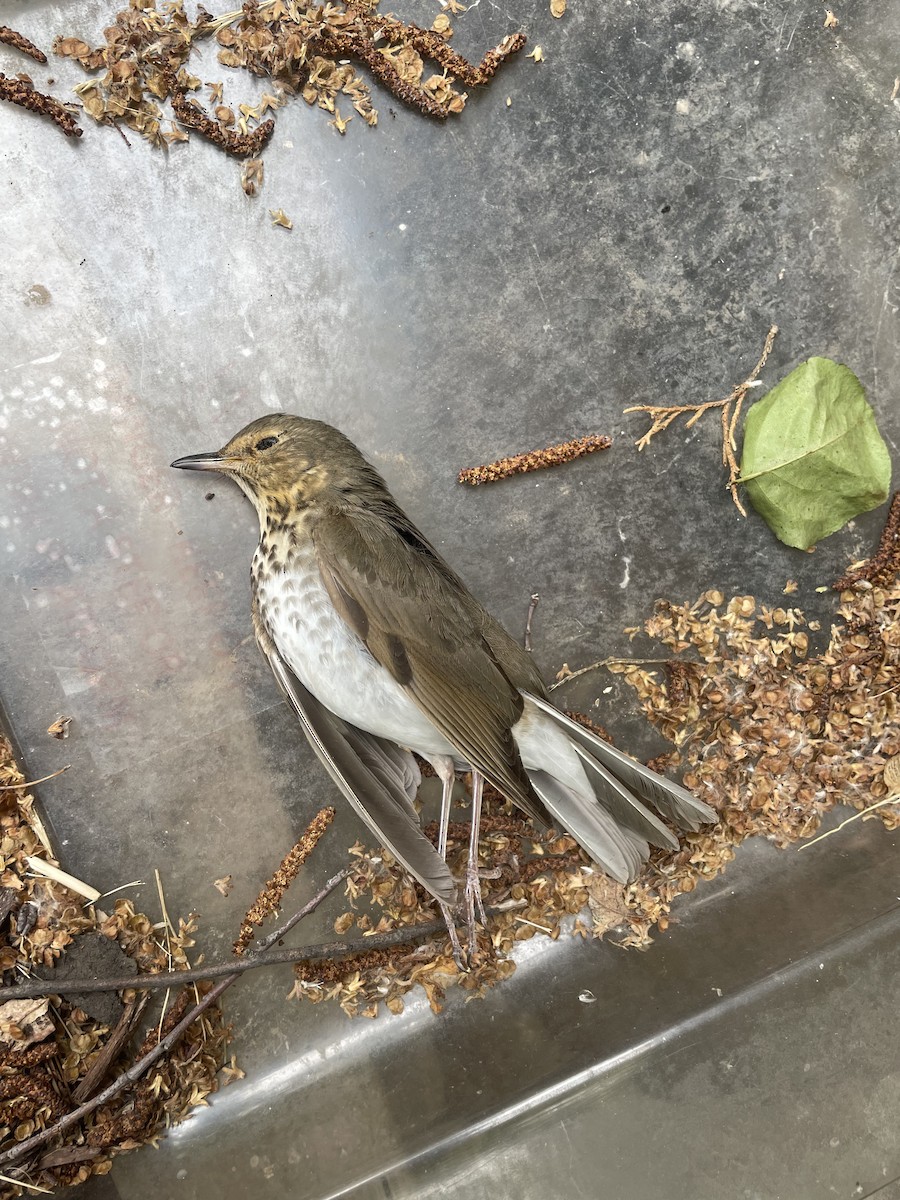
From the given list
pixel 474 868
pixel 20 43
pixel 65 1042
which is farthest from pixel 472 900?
pixel 20 43

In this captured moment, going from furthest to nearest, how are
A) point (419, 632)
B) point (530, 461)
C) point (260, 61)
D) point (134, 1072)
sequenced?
point (530, 461)
point (260, 61)
point (134, 1072)
point (419, 632)

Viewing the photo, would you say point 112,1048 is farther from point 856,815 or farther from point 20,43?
point 20,43

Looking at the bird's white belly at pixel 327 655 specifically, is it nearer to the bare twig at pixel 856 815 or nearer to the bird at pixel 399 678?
the bird at pixel 399 678

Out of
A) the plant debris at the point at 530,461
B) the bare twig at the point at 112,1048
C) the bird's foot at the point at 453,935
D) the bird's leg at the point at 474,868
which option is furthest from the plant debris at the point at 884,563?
the bare twig at the point at 112,1048

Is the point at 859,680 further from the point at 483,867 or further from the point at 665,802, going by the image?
the point at 483,867

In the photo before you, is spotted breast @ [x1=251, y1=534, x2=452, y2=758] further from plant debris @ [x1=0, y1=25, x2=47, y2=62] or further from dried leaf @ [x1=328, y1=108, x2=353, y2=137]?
plant debris @ [x1=0, y1=25, x2=47, y2=62]

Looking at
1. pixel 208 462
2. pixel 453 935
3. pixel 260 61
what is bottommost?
pixel 453 935

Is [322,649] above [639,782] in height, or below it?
above
